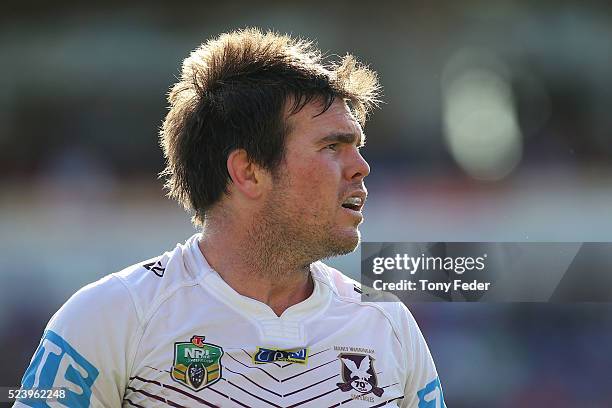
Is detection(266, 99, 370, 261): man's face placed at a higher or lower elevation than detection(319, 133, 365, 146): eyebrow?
lower

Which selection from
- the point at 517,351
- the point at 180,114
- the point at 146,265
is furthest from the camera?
the point at 517,351

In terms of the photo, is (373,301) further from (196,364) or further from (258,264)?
(196,364)

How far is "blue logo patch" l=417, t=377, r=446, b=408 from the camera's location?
1.79 m

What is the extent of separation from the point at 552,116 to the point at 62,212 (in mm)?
2049

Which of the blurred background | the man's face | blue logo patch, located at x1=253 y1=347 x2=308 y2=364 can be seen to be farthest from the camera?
Result: the blurred background

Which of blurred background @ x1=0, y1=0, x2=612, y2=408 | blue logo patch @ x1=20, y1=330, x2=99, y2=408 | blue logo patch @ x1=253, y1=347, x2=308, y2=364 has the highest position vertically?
blurred background @ x1=0, y1=0, x2=612, y2=408

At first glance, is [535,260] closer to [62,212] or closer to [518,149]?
[518,149]

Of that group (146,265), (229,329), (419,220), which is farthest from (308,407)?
(419,220)

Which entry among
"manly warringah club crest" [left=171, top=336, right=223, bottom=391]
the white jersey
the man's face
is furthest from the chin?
"manly warringah club crest" [left=171, top=336, right=223, bottom=391]

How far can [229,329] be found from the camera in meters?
1.69

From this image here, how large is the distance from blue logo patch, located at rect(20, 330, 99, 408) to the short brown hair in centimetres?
49

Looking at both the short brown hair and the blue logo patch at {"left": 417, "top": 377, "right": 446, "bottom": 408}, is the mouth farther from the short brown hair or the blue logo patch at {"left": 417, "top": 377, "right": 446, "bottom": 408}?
the blue logo patch at {"left": 417, "top": 377, "right": 446, "bottom": 408}

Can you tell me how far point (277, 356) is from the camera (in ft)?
5.53

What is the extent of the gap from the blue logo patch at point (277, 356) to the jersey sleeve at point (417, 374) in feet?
0.83
